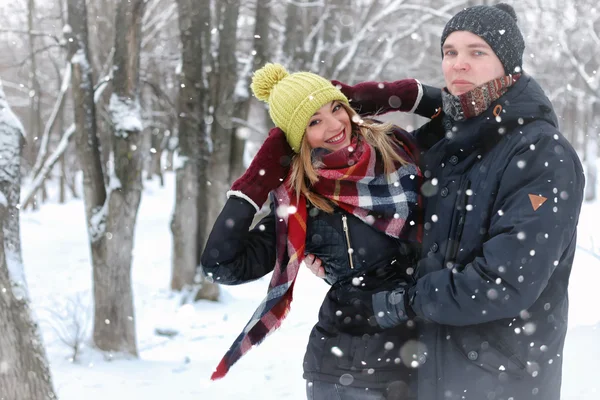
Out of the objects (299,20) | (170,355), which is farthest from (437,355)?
(299,20)

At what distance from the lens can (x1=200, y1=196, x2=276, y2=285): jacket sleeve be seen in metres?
2.48

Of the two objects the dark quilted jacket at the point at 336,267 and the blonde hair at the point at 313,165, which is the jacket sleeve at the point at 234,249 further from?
the blonde hair at the point at 313,165

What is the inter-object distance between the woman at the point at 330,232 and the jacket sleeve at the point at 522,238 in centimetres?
50

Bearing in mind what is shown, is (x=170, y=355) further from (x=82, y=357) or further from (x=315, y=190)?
(x=315, y=190)

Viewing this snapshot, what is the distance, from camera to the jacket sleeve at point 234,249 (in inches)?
97.7

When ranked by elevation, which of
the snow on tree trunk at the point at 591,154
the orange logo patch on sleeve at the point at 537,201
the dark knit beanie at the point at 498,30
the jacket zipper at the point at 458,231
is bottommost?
the snow on tree trunk at the point at 591,154

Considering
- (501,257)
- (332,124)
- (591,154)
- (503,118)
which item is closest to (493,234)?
(501,257)

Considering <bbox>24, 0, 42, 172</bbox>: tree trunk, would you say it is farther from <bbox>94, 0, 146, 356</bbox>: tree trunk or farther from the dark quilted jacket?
the dark quilted jacket

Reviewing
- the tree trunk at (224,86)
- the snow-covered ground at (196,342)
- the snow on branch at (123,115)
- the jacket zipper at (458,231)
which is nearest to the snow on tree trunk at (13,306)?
the snow-covered ground at (196,342)

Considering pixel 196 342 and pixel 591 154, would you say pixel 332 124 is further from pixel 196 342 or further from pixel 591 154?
pixel 591 154

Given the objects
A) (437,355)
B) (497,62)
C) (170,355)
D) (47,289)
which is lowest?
(47,289)

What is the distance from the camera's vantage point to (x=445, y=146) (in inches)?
91.8

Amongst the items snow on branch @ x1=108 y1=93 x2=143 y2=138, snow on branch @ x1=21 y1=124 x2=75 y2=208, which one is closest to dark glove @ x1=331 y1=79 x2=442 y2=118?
snow on branch @ x1=108 y1=93 x2=143 y2=138

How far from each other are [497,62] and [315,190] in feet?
2.99
